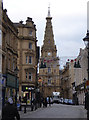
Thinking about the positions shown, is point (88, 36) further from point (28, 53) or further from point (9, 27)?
point (28, 53)

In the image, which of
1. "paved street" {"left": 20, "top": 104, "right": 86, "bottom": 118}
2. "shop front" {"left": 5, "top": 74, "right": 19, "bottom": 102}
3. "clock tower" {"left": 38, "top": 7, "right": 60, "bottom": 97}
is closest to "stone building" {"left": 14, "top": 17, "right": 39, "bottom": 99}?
"shop front" {"left": 5, "top": 74, "right": 19, "bottom": 102}

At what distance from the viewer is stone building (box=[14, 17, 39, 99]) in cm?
6059

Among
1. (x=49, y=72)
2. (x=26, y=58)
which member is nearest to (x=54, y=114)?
(x=26, y=58)

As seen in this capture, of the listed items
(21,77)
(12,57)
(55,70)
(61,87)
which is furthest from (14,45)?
(61,87)

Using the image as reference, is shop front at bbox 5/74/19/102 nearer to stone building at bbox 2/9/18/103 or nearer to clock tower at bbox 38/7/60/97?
stone building at bbox 2/9/18/103

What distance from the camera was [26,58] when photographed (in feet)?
202

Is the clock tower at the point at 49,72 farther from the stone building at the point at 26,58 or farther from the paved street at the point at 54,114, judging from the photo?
the paved street at the point at 54,114

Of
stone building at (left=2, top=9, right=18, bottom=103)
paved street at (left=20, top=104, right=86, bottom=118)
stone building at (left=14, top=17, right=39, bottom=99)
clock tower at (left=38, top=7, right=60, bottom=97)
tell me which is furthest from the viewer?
clock tower at (left=38, top=7, right=60, bottom=97)

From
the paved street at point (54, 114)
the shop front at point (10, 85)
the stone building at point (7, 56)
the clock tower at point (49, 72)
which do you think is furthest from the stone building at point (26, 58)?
the clock tower at point (49, 72)

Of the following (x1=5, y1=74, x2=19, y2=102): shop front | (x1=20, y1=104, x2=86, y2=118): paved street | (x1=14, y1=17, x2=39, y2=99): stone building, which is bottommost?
(x1=20, y1=104, x2=86, y2=118): paved street

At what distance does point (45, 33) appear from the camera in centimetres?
13950

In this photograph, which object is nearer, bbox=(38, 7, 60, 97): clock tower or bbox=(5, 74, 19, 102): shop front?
bbox=(5, 74, 19, 102): shop front

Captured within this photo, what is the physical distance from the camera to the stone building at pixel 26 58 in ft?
199

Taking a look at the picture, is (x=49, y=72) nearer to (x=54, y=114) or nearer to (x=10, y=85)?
(x=10, y=85)
